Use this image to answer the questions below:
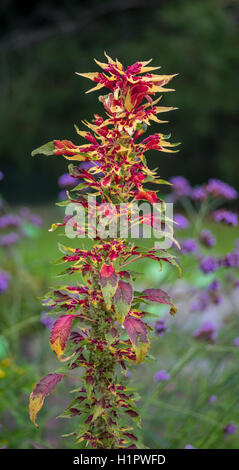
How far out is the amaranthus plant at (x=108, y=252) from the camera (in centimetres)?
83

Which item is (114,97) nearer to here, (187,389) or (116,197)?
(116,197)

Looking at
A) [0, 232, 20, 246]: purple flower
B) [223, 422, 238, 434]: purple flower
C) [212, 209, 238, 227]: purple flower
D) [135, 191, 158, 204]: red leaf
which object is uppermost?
[0, 232, 20, 246]: purple flower

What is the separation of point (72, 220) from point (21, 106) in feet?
39.3

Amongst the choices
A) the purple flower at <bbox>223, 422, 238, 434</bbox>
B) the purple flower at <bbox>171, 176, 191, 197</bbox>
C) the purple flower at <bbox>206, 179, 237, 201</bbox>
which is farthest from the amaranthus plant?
the purple flower at <bbox>171, 176, 191, 197</bbox>

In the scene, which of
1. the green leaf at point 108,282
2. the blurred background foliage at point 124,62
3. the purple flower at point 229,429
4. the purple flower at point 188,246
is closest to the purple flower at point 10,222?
the purple flower at point 188,246

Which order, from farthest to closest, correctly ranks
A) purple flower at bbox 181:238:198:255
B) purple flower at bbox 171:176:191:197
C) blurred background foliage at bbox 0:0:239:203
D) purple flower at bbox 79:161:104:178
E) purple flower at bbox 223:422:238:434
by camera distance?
blurred background foliage at bbox 0:0:239:203 < purple flower at bbox 171:176:191:197 < purple flower at bbox 181:238:198:255 < purple flower at bbox 223:422:238:434 < purple flower at bbox 79:161:104:178

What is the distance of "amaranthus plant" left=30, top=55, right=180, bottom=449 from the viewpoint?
0.83 meters

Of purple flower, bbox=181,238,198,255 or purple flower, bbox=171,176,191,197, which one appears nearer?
purple flower, bbox=181,238,198,255

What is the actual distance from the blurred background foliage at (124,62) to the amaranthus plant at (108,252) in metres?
9.34

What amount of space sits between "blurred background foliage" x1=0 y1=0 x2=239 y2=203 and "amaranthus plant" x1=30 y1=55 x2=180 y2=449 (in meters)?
9.34

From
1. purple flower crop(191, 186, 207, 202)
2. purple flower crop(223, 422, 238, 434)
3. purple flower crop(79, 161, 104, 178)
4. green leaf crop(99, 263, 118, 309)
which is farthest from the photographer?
purple flower crop(191, 186, 207, 202)

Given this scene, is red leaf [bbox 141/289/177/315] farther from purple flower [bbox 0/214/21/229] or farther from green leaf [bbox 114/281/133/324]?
purple flower [bbox 0/214/21/229]

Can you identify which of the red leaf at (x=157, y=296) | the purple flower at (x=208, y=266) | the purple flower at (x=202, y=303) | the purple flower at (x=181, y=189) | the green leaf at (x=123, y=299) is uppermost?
the purple flower at (x=181, y=189)

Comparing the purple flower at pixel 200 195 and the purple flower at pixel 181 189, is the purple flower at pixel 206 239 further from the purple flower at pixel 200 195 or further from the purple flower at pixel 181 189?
the purple flower at pixel 181 189
